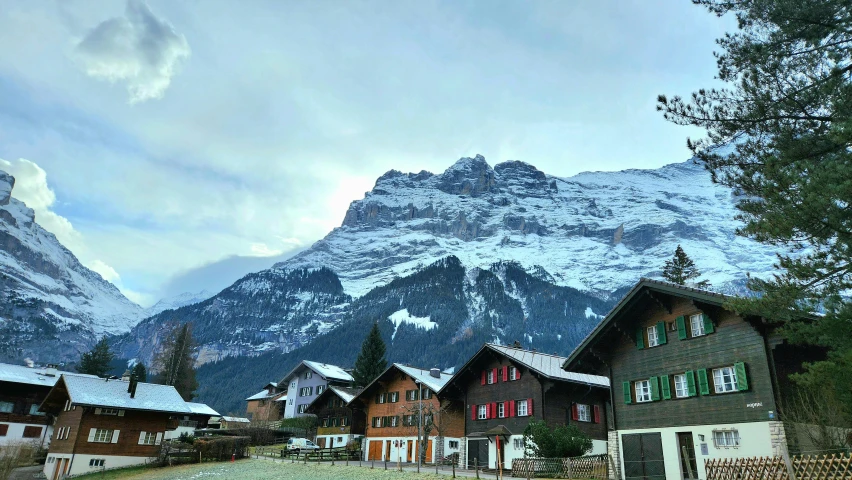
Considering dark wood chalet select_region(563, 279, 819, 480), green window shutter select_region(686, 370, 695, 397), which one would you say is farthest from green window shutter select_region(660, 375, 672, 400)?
green window shutter select_region(686, 370, 695, 397)

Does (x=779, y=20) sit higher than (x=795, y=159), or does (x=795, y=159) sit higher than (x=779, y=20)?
(x=779, y=20)

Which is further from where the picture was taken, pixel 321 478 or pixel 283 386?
pixel 283 386

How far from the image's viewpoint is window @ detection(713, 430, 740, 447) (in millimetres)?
23844

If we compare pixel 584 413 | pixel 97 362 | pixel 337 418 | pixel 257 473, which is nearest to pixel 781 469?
pixel 584 413

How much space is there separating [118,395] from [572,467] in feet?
125

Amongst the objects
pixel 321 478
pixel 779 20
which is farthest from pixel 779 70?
pixel 321 478

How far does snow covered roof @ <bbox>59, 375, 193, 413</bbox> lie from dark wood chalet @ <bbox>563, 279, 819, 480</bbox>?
35.2 metres

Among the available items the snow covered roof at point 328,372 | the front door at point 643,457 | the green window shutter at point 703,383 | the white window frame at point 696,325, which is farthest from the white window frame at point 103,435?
the white window frame at point 696,325

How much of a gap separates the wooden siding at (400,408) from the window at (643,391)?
804 inches

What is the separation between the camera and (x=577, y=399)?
3906 centimetres

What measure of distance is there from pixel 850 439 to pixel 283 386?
3452 inches

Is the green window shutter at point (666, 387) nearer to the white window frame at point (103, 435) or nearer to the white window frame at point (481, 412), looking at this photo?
the white window frame at point (481, 412)

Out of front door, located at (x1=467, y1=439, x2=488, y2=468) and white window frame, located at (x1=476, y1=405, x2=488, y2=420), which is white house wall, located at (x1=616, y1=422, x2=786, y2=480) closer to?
front door, located at (x1=467, y1=439, x2=488, y2=468)

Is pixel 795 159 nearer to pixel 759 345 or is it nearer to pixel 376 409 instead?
pixel 759 345
